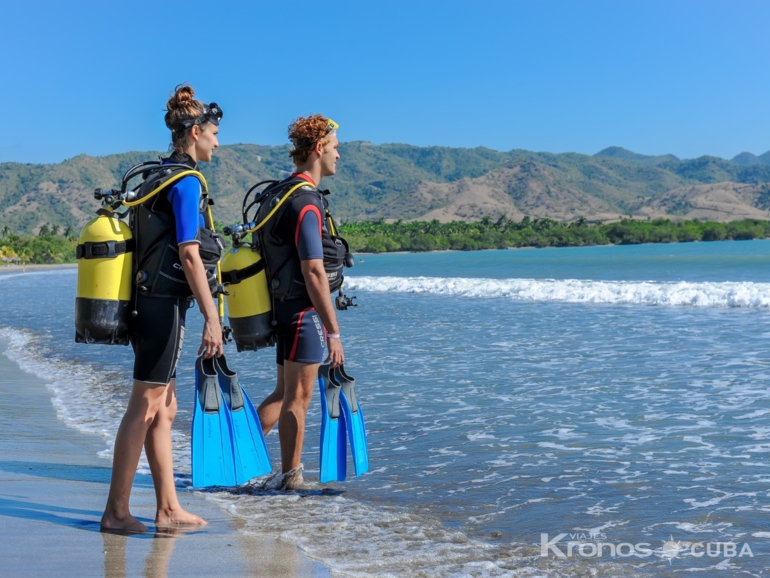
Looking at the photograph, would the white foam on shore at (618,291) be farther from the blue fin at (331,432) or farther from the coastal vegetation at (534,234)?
the coastal vegetation at (534,234)

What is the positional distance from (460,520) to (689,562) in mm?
1113

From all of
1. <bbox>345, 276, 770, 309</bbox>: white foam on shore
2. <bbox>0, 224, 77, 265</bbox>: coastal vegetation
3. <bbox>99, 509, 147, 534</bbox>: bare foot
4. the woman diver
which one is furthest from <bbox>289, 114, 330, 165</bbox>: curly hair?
<bbox>0, 224, 77, 265</bbox>: coastal vegetation

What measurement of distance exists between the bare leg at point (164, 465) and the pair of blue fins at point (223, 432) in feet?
1.06

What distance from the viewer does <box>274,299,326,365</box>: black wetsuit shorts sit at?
4680mm

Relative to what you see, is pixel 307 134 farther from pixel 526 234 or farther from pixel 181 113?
pixel 526 234

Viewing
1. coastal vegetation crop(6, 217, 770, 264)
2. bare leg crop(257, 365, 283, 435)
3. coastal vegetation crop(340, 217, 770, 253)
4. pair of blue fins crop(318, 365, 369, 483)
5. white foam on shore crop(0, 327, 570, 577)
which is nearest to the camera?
white foam on shore crop(0, 327, 570, 577)

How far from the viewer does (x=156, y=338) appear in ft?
12.8

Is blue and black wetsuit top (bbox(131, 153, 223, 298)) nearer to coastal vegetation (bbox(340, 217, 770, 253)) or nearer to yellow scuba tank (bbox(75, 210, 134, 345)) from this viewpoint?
yellow scuba tank (bbox(75, 210, 134, 345))

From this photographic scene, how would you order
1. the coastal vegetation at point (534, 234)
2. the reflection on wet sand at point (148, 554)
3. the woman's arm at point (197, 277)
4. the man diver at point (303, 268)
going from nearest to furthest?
the reflection on wet sand at point (148, 554), the woman's arm at point (197, 277), the man diver at point (303, 268), the coastal vegetation at point (534, 234)

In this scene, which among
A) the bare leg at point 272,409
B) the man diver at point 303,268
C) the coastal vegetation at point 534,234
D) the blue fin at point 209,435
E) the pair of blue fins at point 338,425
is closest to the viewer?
the blue fin at point 209,435

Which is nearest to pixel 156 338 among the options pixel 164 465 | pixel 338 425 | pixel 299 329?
pixel 164 465

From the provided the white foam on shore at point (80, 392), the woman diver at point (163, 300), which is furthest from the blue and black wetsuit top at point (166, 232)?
the white foam on shore at point (80, 392)

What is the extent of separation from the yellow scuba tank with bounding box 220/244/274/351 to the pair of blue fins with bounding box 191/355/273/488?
0.79ft

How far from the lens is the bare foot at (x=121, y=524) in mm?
3979
